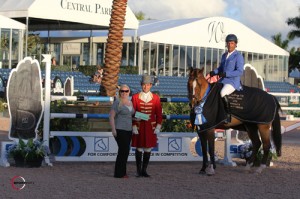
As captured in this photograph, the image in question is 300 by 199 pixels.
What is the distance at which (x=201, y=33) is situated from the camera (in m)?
51.0

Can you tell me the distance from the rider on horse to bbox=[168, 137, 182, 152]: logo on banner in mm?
1768

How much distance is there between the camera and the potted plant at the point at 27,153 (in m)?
12.4

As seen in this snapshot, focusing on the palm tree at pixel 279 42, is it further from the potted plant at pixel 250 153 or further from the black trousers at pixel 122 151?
the black trousers at pixel 122 151

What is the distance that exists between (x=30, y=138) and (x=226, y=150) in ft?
12.6

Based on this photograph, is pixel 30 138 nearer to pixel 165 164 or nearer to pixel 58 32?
pixel 165 164

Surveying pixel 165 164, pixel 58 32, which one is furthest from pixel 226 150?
pixel 58 32

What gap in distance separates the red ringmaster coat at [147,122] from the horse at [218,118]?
0.61 metres

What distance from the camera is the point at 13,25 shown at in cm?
3822

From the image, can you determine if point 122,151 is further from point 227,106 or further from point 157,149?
point 157,149

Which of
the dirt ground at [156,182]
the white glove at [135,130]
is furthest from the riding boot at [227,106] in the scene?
the white glove at [135,130]

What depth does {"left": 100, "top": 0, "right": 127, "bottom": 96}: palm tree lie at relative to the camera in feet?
62.0

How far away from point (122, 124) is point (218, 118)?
5.88 ft

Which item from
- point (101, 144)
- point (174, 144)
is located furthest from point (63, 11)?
point (101, 144)

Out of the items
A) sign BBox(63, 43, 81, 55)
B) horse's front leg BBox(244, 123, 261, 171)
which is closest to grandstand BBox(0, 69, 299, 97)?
sign BBox(63, 43, 81, 55)
